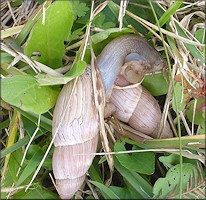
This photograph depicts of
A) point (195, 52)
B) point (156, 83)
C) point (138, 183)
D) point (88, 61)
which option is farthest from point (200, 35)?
point (138, 183)

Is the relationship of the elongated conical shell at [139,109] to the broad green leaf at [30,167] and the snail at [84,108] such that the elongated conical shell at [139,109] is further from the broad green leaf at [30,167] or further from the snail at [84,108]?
the broad green leaf at [30,167]

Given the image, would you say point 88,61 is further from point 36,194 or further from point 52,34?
point 36,194

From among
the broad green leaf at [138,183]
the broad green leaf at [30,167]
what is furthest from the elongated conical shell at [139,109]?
the broad green leaf at [30,167]

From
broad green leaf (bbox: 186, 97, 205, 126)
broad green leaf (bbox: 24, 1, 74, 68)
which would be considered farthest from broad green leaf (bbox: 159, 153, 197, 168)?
broad green leaf (bbox: 24, 1, 74, 68)

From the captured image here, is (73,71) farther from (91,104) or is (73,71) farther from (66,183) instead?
(66,183)

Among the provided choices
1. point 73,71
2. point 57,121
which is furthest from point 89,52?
point 57,121
